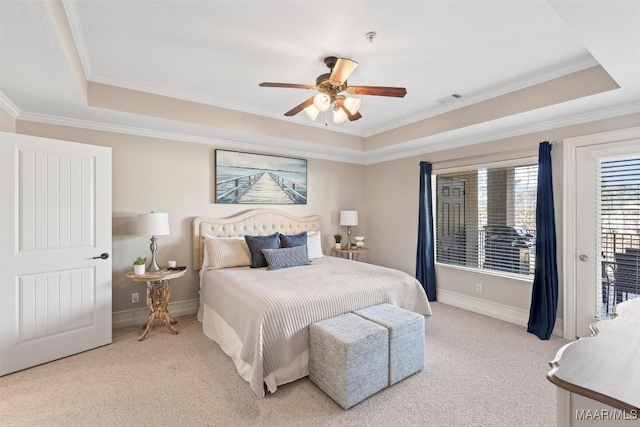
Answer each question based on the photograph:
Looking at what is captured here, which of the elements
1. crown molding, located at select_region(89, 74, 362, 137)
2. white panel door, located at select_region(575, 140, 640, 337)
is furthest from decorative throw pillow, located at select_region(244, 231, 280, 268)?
white panel door, located at select_region(575, 140, 640, 337)

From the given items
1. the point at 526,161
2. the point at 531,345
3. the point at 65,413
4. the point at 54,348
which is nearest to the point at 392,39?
the point at 526,161

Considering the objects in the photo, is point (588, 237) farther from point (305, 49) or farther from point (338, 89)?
point (305, 49)

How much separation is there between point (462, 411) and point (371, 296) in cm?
111

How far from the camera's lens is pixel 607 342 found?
1172 millimetres

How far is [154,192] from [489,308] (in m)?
4.66

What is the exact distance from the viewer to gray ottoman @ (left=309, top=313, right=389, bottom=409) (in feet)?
6.86

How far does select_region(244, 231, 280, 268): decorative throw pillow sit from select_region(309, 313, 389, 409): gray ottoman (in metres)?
1.51

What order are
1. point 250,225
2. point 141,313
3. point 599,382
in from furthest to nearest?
point 250,225 → point 141,313 → point 599,382

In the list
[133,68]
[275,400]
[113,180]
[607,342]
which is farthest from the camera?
[113,180]

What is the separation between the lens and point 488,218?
4035 mm

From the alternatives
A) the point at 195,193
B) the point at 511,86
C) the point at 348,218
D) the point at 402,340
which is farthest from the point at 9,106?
the point at 511,86

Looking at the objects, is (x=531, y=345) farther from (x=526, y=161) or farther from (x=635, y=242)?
(x=526, y=161)

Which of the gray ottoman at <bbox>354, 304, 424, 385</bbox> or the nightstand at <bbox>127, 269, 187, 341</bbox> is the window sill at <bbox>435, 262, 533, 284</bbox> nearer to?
the gray ottoman at <bbox>354, 304, 424, 385</bbox>

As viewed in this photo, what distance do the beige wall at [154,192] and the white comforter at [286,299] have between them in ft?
2.06
